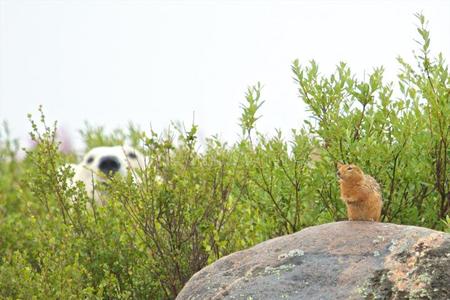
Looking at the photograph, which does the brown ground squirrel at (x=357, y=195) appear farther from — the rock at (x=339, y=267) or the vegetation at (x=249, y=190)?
the vegetation at (x=249, y=190)

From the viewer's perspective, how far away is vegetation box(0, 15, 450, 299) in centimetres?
756

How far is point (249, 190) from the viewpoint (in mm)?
8258

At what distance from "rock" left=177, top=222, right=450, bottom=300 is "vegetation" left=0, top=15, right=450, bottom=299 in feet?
5.67

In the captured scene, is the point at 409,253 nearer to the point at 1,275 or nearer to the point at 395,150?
the point at 395,150

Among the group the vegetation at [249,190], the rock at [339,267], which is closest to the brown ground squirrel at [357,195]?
the rock at [339,267]

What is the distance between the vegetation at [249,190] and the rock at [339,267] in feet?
5.67

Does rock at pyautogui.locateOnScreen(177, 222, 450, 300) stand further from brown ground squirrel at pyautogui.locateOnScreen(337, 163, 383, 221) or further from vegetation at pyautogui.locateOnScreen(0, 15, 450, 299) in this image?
vegetation at pyautogui.locateOnScreen(0, 15, 450, 299)

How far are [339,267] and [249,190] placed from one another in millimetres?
2878

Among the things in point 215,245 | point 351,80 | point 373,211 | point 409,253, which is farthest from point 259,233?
point 409,253

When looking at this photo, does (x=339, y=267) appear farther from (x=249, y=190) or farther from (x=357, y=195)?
(x=249, y=190)

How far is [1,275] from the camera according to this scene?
793 cm

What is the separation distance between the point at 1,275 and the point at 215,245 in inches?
72.3

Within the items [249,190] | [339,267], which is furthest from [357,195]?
[249,190]

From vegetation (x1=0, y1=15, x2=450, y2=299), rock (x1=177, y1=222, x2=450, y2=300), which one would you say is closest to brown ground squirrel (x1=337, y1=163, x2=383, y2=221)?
rock (x1=177, y1=222, x2=450, y2=300)
